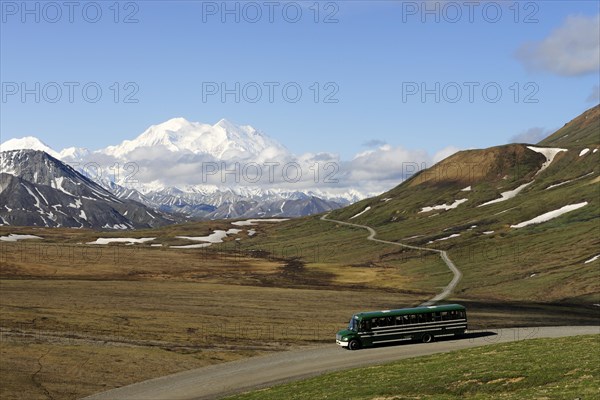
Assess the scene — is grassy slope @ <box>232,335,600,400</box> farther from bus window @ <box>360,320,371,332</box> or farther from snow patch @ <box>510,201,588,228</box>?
snow patch @ <box>510,201,588,228</box>

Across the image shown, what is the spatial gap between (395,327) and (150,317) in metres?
31.4

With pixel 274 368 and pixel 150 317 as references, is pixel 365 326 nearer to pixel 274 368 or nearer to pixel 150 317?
pixel 274 368

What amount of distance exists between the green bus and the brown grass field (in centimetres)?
690

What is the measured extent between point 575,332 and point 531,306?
85.6 feet

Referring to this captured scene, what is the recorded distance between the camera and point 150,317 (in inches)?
2972

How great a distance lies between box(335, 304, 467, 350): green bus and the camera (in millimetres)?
58062

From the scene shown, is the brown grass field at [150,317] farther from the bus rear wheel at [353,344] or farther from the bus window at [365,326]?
the bus window at [365,326]

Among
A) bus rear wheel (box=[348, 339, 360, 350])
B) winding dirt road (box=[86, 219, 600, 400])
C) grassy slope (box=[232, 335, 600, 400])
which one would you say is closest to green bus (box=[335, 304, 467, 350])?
bus rear wheel (box=[348, 339, 360, 350])

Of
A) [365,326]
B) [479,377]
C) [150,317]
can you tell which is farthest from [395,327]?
[150,317]

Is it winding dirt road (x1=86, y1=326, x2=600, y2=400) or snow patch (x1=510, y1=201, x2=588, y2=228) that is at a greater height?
snow patch (x1=510, y1=201, x2=588, y2=228)

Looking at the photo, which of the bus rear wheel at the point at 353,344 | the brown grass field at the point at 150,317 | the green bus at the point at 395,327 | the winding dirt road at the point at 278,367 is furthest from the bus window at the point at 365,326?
the brown grass field at the point at 150,317

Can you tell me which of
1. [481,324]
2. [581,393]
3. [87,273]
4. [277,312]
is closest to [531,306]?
[481,324]

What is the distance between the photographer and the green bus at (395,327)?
58.1 metres

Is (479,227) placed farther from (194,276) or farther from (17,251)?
(17,251)
